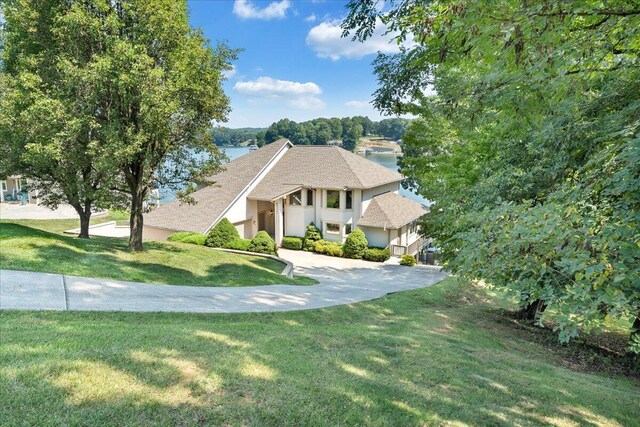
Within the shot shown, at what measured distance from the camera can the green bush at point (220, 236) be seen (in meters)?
22.1

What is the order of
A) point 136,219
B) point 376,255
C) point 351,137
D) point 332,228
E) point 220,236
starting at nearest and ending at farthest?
point 136,219
point 220,236
point 376,255
point 332,228
point 351,137

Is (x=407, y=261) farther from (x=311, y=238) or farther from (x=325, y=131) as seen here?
(x=325, y=131)

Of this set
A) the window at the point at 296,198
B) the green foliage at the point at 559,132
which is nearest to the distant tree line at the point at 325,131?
the window at the point at 296,198

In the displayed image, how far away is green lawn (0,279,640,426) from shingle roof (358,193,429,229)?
58.4ft

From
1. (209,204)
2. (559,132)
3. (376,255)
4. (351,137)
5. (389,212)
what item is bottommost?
(376,255)

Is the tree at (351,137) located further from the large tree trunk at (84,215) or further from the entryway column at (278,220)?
the large tree trunk at (84,215)

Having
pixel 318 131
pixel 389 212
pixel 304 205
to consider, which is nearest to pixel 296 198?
pixel 304 205

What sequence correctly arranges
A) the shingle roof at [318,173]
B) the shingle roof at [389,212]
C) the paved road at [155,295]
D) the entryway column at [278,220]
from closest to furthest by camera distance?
the paved road at [155,295], the shingle roof at [389,212], the shingle roof at [318,173], the entryway column at [278,220]

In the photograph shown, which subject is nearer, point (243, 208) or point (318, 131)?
point (243, 208)

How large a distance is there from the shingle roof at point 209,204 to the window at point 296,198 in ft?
10.6

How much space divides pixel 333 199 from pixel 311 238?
323 centimetres

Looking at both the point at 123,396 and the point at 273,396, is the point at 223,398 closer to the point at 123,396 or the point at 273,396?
the point at 273,396

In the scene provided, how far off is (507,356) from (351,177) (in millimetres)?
20254

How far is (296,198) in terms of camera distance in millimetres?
28250
